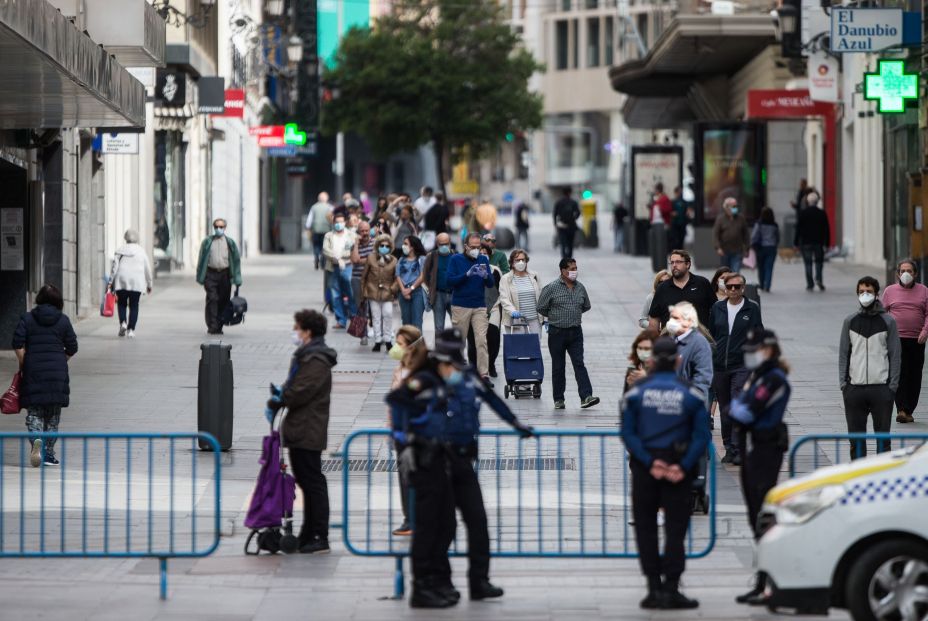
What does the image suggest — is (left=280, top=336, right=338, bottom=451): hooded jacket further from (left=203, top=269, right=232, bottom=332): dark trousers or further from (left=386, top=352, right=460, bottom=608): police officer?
(left=203, top=269, right=232, bottom=332): dark trousers

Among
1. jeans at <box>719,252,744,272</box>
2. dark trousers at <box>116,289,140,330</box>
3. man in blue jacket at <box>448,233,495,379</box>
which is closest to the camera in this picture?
man in blue jacket at <box>448,233,495,379</box>

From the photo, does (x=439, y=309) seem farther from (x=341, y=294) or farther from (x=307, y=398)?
(x=307, y=398)

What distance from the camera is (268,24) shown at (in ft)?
173

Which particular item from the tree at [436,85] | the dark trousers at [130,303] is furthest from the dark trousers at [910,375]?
the tree at [436,85]

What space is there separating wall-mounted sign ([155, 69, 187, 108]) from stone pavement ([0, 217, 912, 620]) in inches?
135

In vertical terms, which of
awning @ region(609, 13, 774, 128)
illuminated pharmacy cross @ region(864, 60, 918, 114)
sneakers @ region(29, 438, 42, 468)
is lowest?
sneakers @ region(29, 438, 42, 468)

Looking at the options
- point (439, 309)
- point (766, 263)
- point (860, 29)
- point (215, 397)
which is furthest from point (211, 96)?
point (215, 397)

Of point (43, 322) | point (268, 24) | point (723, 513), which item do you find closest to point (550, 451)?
point (723, 513)

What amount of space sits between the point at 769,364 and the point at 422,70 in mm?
55896

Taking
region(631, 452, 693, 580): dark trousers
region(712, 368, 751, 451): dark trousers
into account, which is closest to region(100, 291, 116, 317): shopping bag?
region(712, 368, 751, 451): dark trousers

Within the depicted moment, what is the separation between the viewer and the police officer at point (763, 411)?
33.5 feet

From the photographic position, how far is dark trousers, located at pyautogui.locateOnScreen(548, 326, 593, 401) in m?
18.1

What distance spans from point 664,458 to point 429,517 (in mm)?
1321

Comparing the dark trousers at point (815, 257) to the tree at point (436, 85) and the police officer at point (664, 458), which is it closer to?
the police officer at point (664, 458)
